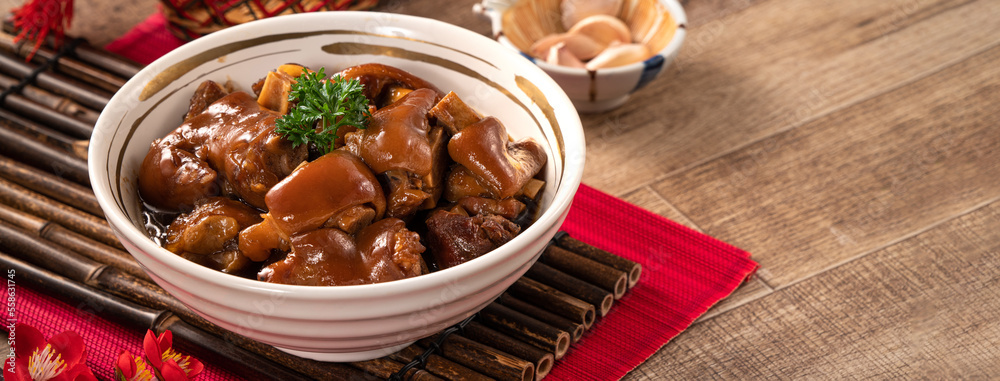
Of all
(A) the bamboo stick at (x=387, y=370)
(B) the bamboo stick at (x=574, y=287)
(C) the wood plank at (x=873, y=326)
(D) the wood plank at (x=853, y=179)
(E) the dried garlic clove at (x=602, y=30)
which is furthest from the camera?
(E) the dried garlic clove at (x=602, y=30)

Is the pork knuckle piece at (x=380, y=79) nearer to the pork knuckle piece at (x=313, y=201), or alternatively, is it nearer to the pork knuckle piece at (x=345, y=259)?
the pork knuckle piece at (x=313, y=201)

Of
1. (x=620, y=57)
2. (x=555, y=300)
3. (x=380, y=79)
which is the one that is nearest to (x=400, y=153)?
(x=380, y=79)

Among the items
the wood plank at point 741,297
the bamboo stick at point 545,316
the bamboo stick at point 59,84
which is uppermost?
the bamboo stick at point 59,84

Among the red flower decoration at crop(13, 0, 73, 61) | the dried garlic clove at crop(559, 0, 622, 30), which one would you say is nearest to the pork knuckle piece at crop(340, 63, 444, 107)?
the dried garlic clove at crop(559, 0, 622, 30)

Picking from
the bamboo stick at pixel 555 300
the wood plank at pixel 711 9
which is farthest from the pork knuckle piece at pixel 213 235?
the wood plank at pixel 711 9

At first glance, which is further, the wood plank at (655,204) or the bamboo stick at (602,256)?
the wood plank at (655,204)

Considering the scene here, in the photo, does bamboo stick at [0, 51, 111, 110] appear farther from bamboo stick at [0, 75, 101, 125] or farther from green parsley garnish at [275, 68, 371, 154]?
green parsley garnish at [275, 68, 371, 154]
